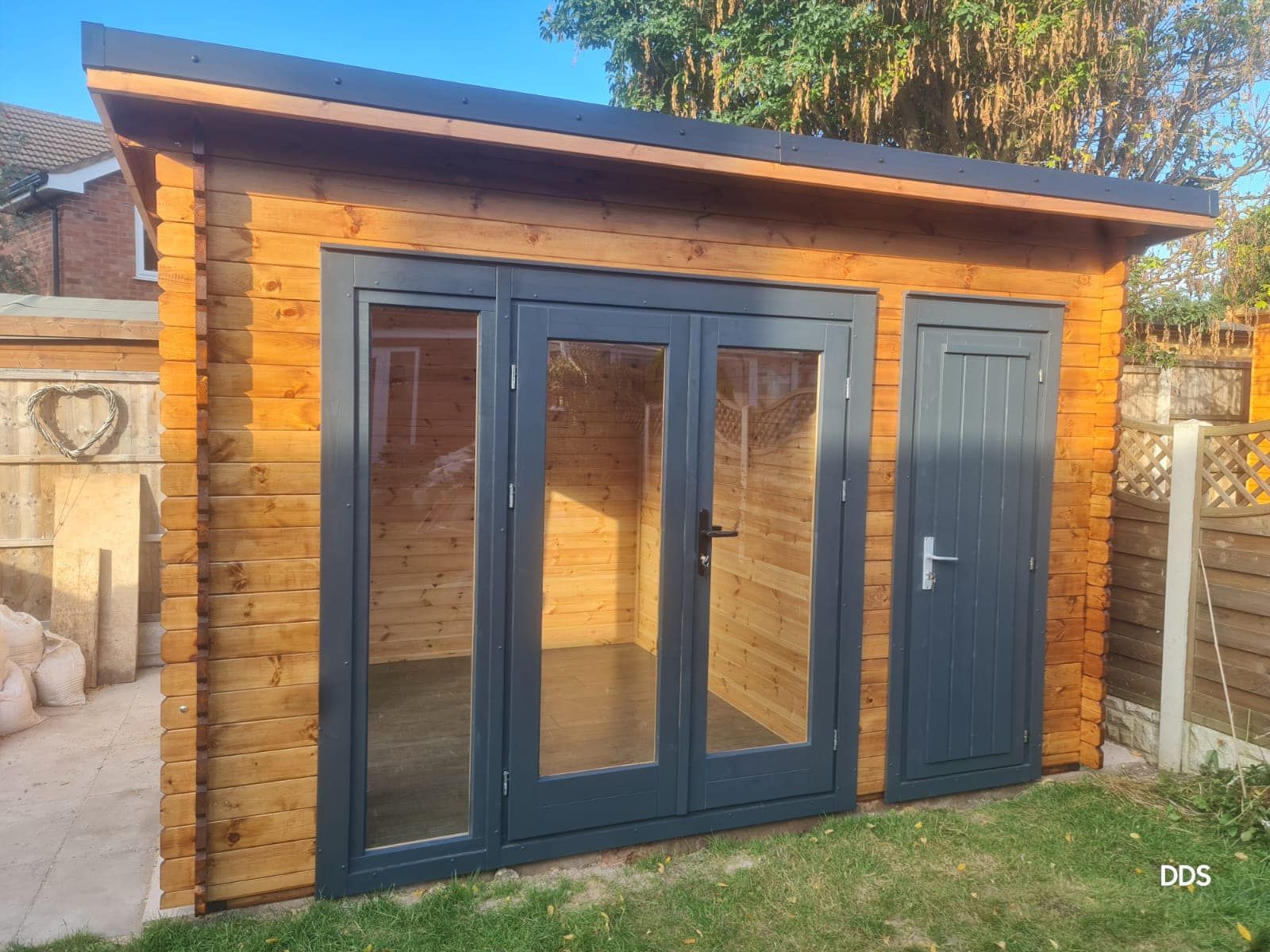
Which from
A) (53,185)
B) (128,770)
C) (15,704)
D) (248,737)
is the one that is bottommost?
(128,770)

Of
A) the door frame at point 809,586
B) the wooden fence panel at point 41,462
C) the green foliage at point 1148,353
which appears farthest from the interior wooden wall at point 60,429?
the green foliage at point 1148,353

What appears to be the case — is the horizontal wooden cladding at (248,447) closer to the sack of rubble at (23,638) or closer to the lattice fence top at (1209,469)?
the sack of rubble at (23,638)

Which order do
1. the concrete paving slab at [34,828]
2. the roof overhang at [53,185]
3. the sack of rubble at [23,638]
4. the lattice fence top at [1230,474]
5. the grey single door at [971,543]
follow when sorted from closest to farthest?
the concrete paving slab at [34,828] → the grey single door at [971,543] → the lattice fence top at [1230,474] → the sack of rubble at [23,638] → the roof overhang at [53,185]

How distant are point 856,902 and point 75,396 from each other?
5657 mm

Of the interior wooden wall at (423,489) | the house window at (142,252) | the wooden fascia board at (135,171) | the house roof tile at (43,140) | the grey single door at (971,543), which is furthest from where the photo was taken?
the house roof tile at (43,140)

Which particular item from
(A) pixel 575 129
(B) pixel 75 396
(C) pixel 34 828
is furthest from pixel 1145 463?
(B) pixel 75 396

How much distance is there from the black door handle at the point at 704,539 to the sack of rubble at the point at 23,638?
4.02 meters

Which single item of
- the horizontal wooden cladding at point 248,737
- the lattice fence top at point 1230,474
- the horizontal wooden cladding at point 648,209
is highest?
the horizontal wooden cladding at point 648,209

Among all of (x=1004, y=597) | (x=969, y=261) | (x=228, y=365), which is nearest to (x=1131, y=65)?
(x=969, y=261)

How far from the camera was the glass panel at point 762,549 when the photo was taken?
3486mm

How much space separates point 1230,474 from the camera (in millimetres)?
4043

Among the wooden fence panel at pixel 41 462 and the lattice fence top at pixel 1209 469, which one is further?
the wooden fence panel at pixel 41 462

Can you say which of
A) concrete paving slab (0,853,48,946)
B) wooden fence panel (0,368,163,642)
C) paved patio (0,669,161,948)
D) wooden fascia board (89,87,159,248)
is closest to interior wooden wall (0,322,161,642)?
wooden fence panel (0,368,163,642)

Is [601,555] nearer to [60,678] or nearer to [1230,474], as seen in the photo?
[1230,474]
